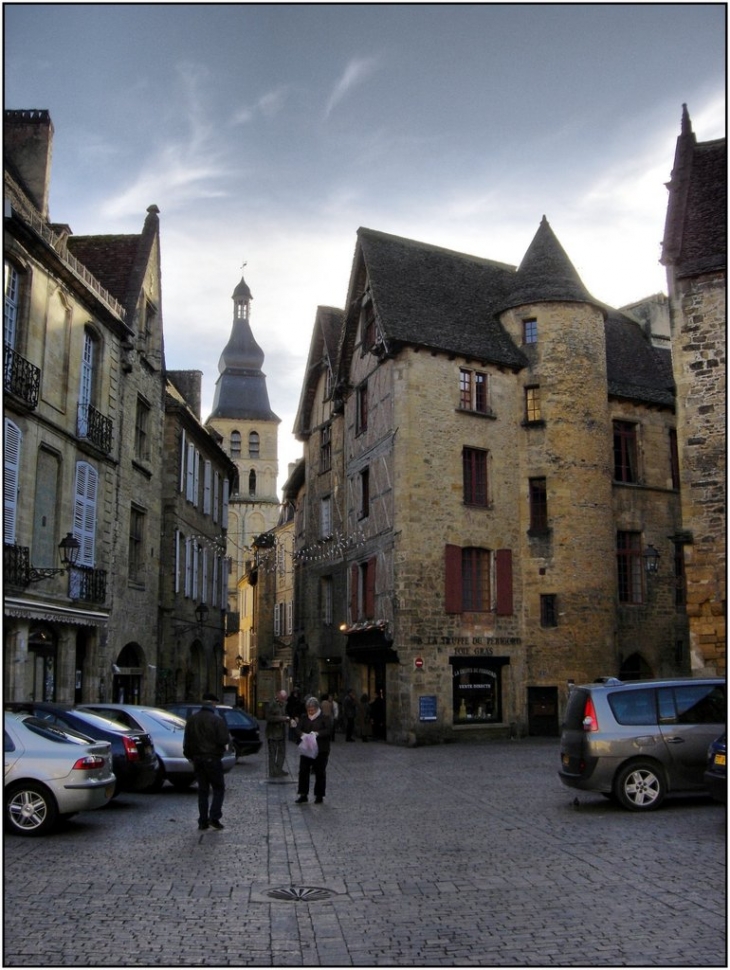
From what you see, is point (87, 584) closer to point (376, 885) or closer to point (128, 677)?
point (128, 677)

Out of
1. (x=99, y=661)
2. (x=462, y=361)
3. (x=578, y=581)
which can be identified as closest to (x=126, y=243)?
(x=462, y=361)

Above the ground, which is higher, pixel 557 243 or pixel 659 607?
pixel 557 243

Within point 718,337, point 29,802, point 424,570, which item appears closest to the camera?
point 29,802

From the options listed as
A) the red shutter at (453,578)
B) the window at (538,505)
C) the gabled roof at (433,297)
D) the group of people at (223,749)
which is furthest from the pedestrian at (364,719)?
the group of people at (223,749)

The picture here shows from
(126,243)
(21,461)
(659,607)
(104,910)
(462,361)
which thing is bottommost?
(104,910)

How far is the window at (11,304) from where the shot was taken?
1966 centimetres

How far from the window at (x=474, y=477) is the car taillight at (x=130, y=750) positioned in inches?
699

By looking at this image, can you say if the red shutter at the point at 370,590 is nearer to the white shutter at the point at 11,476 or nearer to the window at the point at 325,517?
the window at the point at 325,517

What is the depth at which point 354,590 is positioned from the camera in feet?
108

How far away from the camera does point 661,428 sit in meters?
34.3

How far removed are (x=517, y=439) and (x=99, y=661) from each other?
1468cm

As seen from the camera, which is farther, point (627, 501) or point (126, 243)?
point (627, 501)

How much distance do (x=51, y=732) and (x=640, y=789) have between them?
7.53 m

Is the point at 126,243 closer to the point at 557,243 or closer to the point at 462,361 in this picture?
the point at 462,361
